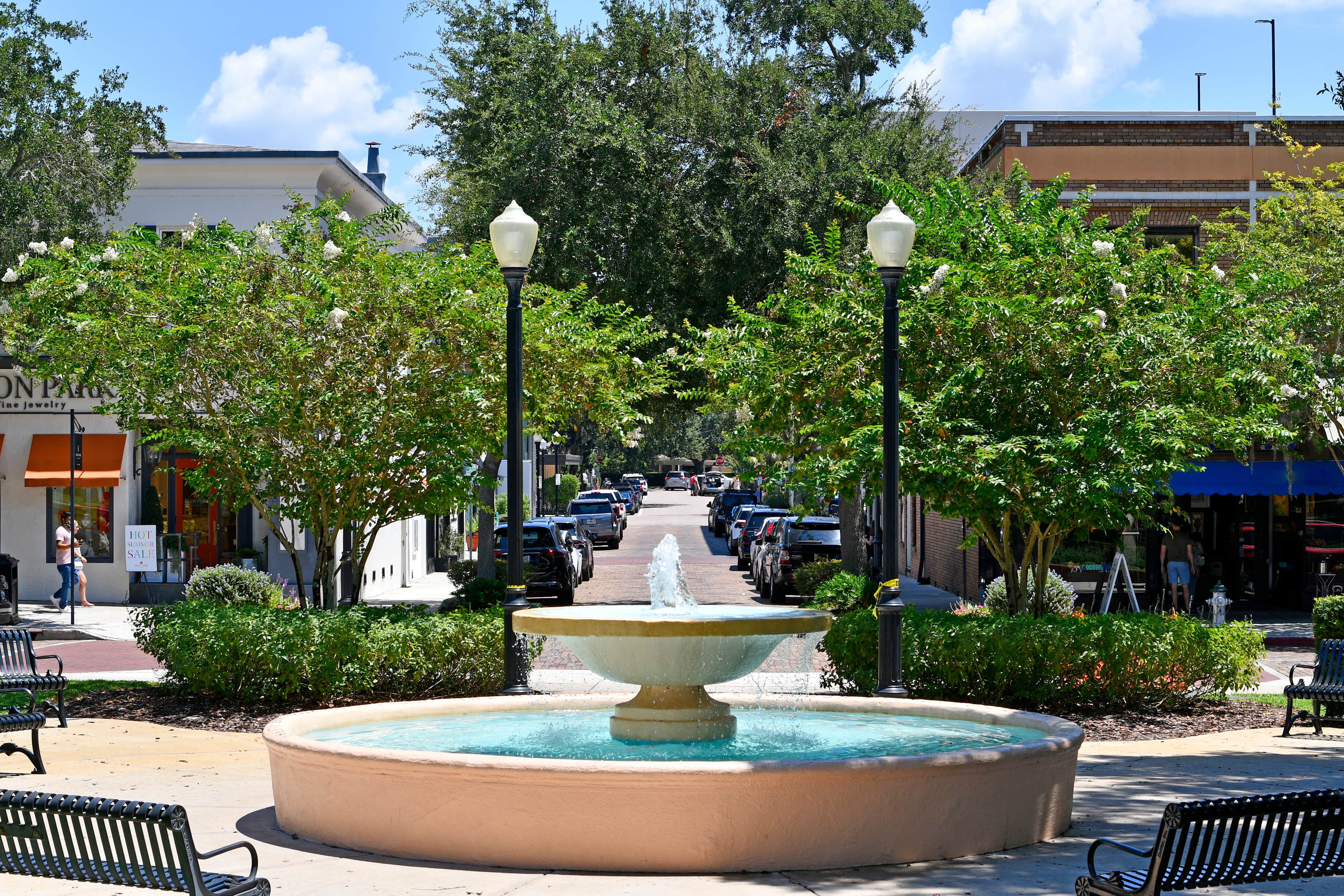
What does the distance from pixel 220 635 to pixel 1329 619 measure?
44.6ft

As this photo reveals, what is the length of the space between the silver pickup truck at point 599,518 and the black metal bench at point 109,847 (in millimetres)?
38144

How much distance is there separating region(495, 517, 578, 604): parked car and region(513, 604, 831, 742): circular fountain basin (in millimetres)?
16843

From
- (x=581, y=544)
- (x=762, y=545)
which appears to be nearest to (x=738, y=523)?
(x=581, y=544)

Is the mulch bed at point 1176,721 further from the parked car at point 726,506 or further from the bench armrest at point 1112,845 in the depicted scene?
the parked car at point 726,506

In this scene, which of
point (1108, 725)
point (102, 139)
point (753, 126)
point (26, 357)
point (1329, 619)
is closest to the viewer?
point (1108, 725)

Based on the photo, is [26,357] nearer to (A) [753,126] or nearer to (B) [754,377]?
(B) [754,377]

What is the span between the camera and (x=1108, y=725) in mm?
12898

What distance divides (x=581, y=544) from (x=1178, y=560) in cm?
1350

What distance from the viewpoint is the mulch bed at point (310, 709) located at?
41.9 ft

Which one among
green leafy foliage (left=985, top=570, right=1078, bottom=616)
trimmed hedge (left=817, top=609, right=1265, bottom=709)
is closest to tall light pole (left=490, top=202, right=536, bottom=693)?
trimmed hedge (left=817, top=609, right=1265, bottom=709)

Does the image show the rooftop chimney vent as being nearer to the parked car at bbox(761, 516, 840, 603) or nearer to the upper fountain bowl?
the parked car at bbox(761, 516, 840, 603)

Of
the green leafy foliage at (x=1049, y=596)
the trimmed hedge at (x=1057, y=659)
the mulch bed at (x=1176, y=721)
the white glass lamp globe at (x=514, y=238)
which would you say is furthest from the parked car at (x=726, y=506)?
the white glass lamp globe at (x=514, y=238)

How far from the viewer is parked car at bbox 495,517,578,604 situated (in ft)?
86.4

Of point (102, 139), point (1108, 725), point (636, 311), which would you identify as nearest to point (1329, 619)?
point (1108, 725)
